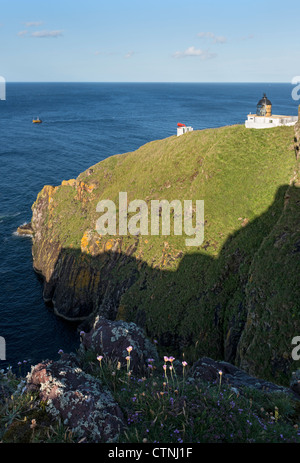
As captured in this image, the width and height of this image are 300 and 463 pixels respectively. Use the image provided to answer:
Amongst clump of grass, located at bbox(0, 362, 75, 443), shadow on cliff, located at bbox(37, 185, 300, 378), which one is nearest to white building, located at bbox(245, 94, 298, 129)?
shadow on cliff, located at bbox(37, 185, 300, 378)

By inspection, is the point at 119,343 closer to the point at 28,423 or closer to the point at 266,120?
the point at 28,423

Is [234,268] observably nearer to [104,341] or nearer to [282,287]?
[282,287]

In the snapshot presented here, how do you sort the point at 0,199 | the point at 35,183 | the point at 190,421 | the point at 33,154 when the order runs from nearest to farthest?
the point at 190,421 < the point at 0,199 < the point at 35,183 < the point at 33,154

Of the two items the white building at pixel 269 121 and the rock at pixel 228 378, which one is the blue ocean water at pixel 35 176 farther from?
the white building at pixel 269 121

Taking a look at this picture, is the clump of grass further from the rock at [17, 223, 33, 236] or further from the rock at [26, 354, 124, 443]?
the rock at [17, 223, 33, 236]

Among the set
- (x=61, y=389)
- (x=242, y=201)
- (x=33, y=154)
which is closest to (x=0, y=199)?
(x=33, y=154)

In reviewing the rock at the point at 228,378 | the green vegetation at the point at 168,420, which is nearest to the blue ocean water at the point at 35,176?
the green vegetation at the point at 168,420
